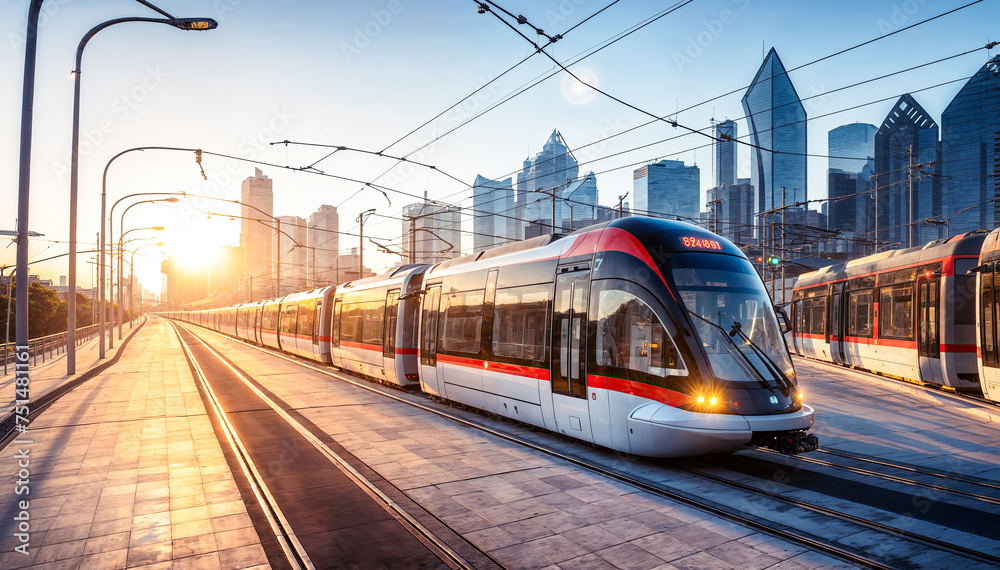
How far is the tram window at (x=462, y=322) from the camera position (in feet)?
39.4

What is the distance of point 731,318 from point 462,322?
601 cm

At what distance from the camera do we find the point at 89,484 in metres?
7.72

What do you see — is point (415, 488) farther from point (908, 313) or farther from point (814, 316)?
point (814, 316)

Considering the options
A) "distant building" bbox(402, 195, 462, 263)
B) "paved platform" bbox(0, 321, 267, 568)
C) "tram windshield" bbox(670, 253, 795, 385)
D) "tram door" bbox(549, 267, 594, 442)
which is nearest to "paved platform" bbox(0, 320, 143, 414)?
"paved platform" bbox(0, 321, 267, 568)

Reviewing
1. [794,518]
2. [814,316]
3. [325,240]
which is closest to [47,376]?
[794,518]

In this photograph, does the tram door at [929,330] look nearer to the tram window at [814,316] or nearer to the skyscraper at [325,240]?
the tram window at [814,316]

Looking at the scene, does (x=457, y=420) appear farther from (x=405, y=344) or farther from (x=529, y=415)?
(x=405, y=344)

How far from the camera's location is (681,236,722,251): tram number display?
8578mm

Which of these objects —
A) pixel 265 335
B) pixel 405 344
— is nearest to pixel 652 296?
pixel 405 344

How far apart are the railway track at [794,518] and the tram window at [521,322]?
178 cm

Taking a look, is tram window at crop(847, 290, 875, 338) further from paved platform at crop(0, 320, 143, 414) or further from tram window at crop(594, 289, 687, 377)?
paved platform at crop(0, 320, 143, 414)

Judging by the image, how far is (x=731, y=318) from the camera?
8047 millimetres

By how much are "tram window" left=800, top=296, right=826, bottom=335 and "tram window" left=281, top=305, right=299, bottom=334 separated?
72.9ft

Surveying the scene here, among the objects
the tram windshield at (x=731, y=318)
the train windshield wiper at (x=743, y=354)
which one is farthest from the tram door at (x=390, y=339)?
the train windshield wiper at (x=743, y=354)
